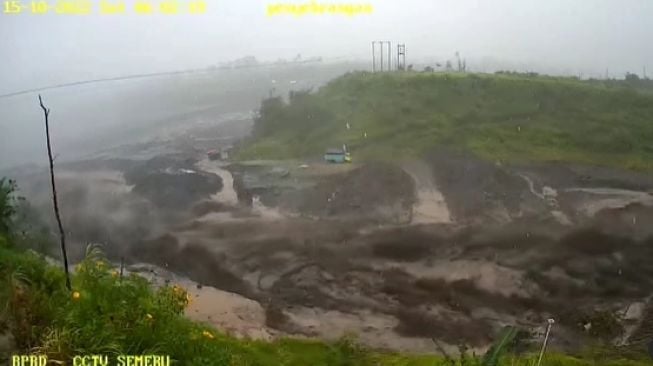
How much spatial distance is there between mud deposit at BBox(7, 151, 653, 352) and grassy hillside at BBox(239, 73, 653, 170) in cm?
65

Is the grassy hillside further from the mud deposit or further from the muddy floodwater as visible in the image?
the mud deposit

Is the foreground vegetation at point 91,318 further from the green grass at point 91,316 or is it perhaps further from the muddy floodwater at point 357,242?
the muddy floodwater at point 357,242

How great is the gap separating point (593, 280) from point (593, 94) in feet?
17.6

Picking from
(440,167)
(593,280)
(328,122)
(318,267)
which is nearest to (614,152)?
(440,167)

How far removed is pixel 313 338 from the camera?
556 centimetres

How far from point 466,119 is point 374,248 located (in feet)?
15.4

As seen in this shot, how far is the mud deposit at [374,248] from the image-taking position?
236 inches

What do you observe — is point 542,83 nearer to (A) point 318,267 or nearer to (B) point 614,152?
(B) point 614,152

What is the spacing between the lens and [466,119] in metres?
10.8

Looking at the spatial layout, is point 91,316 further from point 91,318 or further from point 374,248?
point 374,248

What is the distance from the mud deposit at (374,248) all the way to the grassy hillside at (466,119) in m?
0.65

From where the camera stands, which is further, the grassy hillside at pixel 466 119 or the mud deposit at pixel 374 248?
the grassy hillside at pixel 466 119

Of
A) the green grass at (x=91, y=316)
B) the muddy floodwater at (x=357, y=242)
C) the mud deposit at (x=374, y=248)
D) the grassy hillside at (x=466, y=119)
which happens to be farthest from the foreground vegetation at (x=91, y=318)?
the grassy hillside at (x=466, y=119)

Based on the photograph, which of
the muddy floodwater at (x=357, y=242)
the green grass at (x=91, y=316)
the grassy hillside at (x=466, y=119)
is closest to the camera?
the green grass at (x=91, y=316)
